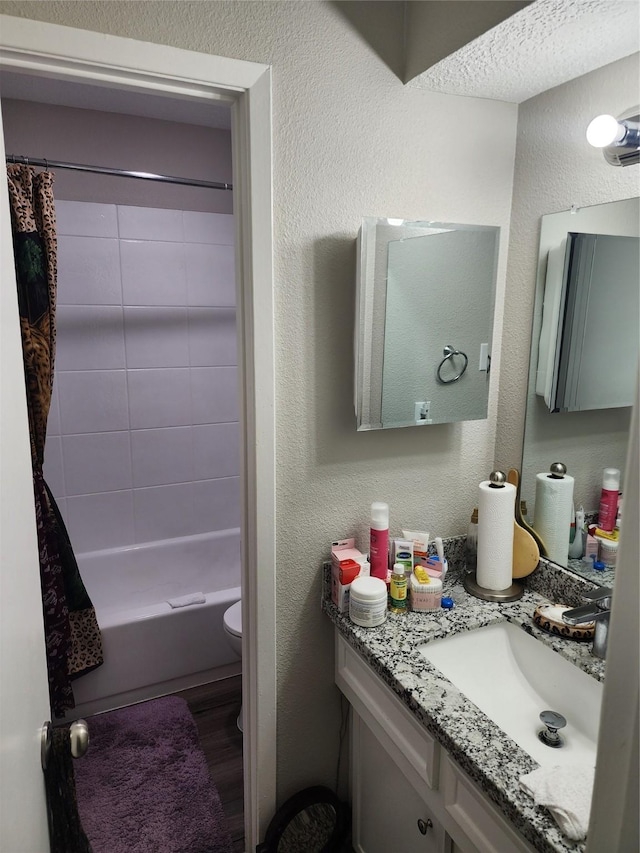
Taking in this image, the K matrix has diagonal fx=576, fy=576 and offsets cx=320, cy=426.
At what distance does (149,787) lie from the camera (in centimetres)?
199

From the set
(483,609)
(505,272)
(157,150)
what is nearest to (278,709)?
(483,609)

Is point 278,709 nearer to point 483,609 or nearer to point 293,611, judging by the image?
→ point 293,611

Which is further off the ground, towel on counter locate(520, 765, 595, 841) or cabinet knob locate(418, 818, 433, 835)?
towel on counter locate(520, 765, 595, 841)

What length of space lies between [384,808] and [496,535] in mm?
739

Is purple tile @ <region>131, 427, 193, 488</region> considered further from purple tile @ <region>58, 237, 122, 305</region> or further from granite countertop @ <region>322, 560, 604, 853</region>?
granite countertop @ <region>322, 560, 604, 853</region>

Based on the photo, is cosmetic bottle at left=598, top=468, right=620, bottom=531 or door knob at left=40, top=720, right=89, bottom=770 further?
cosmetic bottle at left=598, top=468, right=620, bottom=531

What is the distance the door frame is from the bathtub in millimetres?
937

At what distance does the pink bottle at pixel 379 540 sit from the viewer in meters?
1.46

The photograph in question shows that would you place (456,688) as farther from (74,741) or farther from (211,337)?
(211,337)

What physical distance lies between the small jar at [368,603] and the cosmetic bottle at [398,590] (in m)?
0.04

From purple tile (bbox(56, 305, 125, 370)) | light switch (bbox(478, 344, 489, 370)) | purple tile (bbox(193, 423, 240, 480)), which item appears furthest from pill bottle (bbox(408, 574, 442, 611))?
purple tile (bbox(56, 305, 125, 370))

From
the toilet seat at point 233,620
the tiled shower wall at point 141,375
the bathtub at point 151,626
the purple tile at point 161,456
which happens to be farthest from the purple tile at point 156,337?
the toilet seat at point 233,620

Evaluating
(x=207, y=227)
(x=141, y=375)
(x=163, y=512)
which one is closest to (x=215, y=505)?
(x=163, y=512)

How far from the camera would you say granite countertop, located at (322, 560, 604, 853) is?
908mm
